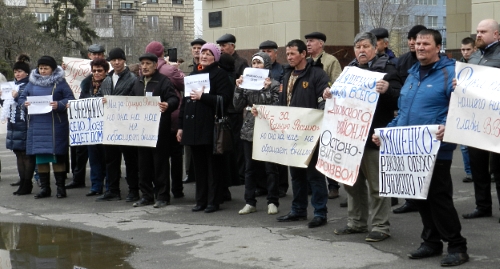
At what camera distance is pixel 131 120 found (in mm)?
11438

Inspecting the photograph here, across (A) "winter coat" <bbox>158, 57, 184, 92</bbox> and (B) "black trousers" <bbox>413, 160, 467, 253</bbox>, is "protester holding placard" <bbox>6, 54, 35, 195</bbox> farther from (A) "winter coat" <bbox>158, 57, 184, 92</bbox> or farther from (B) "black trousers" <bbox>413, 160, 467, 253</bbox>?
(B) "black trousers" <bbox>413, 160, 467, 253</bbox>

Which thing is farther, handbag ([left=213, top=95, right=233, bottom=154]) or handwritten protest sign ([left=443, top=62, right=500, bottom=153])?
handbag ([left=213, top=95, right=233, bottom=154])

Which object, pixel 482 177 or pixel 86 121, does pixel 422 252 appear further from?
pixel 86 121

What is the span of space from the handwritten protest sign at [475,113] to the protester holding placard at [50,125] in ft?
22.4

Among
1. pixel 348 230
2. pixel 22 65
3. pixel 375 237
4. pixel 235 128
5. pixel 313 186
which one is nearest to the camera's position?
pixel 375 237

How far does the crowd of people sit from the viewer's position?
7.37m

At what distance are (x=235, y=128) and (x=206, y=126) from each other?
1.02 metres

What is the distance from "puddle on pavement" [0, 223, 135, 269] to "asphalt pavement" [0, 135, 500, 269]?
0.19m

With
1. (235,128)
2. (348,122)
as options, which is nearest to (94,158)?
(235,128)

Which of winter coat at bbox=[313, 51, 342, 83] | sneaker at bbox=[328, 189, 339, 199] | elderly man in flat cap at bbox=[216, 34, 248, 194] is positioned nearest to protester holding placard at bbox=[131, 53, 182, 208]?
elderly man in flat cap at bbox=[216, 34, 248, 194]

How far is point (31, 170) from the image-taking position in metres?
12.9

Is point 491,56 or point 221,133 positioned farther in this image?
point 221,133

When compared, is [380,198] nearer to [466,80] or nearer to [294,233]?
[294,233]

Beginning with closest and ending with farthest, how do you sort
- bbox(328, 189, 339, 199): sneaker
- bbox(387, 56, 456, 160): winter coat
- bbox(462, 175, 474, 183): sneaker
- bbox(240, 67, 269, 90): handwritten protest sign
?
1. bbox(387, 56, 456, 160): winter coat
2. bbox(240, 67, 269, 90): handwritten protest sign
3. bbox(328, 189, 339, 199): sneaker
4. bbox(462, 175, 474, 183): sneaker
